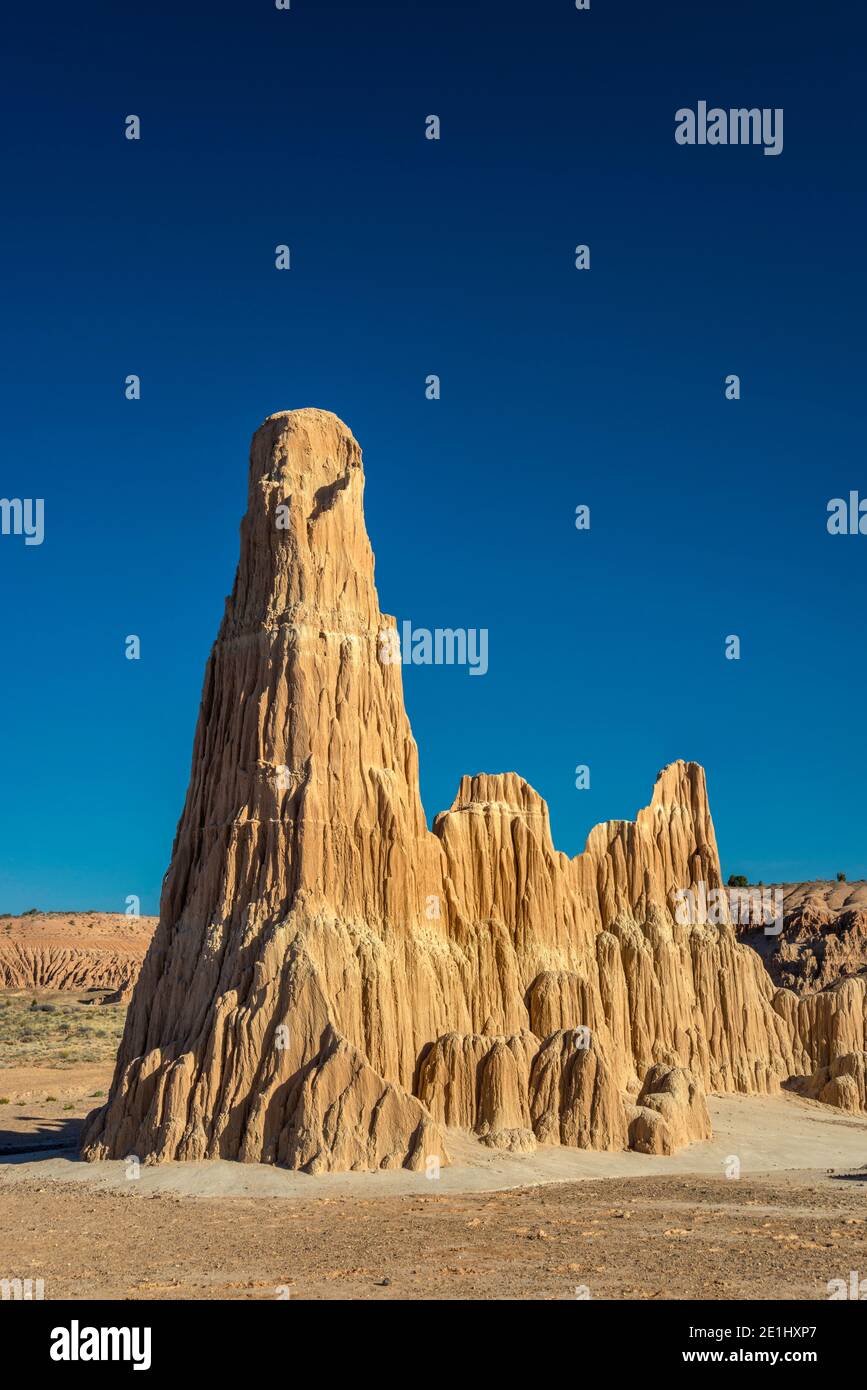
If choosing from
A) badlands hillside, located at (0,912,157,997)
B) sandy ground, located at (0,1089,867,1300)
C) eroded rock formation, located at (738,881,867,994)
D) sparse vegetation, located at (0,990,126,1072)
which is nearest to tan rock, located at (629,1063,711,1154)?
sandy ground, located at (0,1089,867,1300)

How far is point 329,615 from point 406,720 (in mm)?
4154

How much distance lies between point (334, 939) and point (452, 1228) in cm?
1043

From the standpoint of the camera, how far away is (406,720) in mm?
36656

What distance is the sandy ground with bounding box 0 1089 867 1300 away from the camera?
17234 millimetres

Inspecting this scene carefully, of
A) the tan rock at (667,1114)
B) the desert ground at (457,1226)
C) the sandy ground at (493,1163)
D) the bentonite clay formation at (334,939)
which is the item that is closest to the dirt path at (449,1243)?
the desert ground at (457,1226)

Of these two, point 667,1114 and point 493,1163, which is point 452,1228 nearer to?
point 493,1163

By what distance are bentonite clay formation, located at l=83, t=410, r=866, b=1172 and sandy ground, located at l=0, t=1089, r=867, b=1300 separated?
1.23m

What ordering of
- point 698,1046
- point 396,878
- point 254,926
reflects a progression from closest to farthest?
point 254,926
point 396,878
point 698,1046

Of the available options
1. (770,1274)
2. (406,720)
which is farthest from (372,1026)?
(770,1274)

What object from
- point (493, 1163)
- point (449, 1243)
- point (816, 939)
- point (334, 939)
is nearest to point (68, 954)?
point (816, 939)

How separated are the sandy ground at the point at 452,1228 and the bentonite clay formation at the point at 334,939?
4.03 feet

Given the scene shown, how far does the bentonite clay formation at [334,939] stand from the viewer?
2867 centimetres

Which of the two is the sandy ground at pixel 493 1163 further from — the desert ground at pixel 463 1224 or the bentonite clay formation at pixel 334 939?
the bentonite clay formation at pixel 334 939
